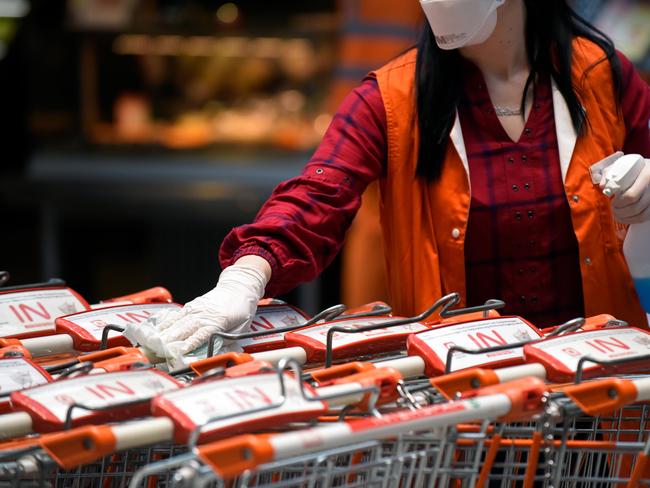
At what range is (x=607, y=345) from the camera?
2131 millimetres

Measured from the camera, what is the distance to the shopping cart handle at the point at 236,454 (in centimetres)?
154

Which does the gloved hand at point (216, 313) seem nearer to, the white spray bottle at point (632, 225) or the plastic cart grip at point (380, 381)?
the plastic cart grip at point (380, 381)

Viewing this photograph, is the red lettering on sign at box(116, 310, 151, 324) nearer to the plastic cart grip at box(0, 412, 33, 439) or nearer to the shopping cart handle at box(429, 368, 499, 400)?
the plastic cart grip at box(0, 412, 33, 439)

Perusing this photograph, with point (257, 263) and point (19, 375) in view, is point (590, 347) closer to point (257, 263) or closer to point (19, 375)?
point (257, 263)

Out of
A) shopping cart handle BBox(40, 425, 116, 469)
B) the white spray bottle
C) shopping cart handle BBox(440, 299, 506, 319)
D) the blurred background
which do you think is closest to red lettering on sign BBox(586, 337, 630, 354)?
shopping cart handle BBox(440, 299, 506, 319)

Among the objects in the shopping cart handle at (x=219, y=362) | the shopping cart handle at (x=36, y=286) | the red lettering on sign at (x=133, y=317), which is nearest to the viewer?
the shopping cart handle at (x=219, y=362)

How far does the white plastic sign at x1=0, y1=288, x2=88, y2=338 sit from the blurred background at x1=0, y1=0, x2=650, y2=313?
12.7 ft

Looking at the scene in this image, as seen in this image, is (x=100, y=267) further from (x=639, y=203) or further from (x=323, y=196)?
(x=639, y=203)

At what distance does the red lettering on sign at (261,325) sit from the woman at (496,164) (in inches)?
8.7

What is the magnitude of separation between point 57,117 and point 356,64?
89.0 inches

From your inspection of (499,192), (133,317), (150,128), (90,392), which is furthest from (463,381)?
(150,128)

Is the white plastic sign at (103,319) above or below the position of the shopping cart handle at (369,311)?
below

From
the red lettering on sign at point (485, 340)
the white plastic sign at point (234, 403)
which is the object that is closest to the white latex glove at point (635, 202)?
the red lettering on sign at point (485, 340)

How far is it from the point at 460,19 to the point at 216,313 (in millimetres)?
878
